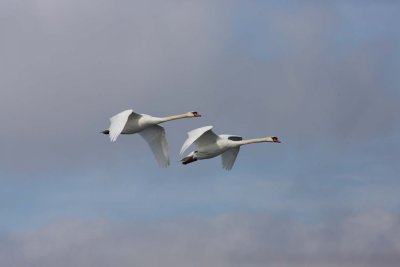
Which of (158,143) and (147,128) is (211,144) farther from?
(147,128)

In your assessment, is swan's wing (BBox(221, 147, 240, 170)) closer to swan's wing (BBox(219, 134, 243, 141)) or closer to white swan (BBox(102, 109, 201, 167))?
swan's wing (BBox(219, 134, 243, 141))

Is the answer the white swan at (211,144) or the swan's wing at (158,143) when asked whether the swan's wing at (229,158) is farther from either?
the swan's wing at (158,143)

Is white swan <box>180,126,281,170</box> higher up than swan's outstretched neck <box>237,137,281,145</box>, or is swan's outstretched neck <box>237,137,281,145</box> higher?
swan's outstretched neck <box>237,137,281,145</box>

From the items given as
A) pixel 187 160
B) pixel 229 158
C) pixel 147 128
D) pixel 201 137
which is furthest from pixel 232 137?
pixel 147 128

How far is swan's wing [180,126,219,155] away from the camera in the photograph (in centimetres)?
9262

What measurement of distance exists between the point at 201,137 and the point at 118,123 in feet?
25.4

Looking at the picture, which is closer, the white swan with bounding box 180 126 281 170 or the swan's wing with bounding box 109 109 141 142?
the swan's wing with bounding box 109 109 141 142

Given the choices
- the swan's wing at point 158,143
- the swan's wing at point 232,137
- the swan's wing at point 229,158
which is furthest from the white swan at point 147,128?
the swan's wing at point 229,158

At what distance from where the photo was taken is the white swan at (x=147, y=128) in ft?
305

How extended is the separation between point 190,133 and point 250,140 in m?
8.26

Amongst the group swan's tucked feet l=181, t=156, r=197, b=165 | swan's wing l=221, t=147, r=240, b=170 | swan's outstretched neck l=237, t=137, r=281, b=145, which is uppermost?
swan's outstretched neck l=237, t=137, r=281, b=145

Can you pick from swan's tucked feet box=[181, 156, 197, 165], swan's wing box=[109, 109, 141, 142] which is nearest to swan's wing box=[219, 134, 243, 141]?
swan's tucked feet box=[181, 156, 197, 165]

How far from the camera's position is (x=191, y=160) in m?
99.4

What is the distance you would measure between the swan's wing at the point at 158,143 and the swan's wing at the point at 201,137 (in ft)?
10.9
